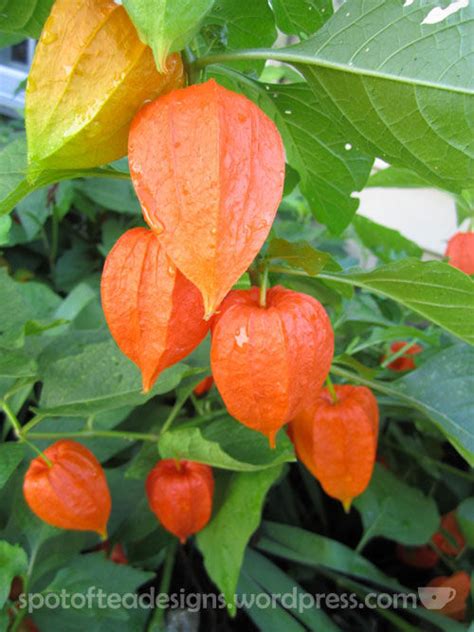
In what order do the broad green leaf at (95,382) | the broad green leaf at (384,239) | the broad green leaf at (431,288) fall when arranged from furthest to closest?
the broad green leaf at (384,239)
the broad green leaf at (95,382)
the broad green leaf at (431,288)

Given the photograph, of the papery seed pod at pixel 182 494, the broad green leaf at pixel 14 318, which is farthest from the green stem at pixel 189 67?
the papery seed pod at pixel 182 494

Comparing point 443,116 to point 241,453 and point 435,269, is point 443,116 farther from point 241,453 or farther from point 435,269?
point 241,453

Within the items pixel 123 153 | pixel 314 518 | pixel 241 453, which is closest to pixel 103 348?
pixel 241 453

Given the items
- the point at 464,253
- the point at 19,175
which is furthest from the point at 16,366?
the point at 464,253

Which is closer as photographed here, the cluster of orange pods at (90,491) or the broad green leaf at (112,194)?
the cluster of orange pods at (90,491)

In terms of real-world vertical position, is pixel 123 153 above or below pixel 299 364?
above

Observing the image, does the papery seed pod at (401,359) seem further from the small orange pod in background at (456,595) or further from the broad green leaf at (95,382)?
the broad green leaf at (95,382)

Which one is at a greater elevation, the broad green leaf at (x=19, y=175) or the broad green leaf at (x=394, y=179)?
the broad green leaf at (x=19, y=175)

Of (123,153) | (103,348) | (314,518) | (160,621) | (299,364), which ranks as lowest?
(314,518)
